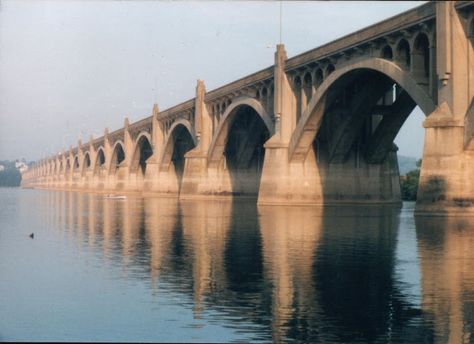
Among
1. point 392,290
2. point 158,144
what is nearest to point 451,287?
point 392,290

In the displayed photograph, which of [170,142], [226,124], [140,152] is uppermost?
[226,124]

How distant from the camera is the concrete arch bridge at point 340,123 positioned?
4512cm

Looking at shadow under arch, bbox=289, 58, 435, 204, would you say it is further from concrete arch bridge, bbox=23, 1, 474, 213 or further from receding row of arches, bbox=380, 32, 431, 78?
receding row of arches, bbox=380, 32, 431, 78

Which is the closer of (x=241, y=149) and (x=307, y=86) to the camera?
(x=307, y=86)

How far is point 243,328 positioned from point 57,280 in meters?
9.11

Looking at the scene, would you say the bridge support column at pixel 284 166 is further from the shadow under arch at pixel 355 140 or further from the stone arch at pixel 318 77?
the stone arch at pixel 318 77

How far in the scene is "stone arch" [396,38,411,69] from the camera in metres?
51.7

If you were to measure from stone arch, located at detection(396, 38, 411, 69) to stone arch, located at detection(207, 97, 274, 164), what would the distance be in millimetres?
25060

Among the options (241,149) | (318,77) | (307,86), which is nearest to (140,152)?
(241,149)

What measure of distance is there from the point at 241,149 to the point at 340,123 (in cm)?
2850

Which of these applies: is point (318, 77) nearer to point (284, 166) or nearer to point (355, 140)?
point (284, 166)

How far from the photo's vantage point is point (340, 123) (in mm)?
72062

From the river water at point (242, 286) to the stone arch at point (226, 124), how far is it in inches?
1568

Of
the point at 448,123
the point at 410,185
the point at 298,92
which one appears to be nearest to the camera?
the point at 448,123
